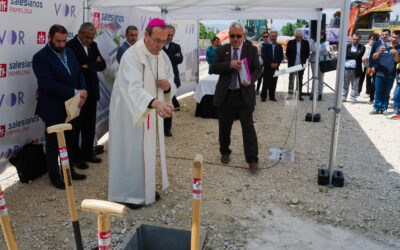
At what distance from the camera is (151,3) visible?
172 inches

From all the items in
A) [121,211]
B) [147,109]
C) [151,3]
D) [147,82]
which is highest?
[151,3]

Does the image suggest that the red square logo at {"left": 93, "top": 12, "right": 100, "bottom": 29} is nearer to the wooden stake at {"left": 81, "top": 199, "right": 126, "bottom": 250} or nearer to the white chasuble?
the white chasuble

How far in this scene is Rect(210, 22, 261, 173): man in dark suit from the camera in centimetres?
444

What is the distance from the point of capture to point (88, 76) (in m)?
4.70

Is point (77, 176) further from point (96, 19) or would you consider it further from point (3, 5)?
point (96, 19)

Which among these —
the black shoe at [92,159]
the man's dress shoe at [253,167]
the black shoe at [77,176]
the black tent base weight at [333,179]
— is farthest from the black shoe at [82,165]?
the black tent base weight at [333,179]

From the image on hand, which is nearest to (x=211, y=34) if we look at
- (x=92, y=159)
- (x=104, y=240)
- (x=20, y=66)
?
(x=92, y=159)

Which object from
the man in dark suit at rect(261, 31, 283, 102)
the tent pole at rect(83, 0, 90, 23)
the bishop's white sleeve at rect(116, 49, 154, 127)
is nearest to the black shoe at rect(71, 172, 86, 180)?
the bishop's white sleeve at rect(116, 49, 154, 127)

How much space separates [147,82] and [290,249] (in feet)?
6.80

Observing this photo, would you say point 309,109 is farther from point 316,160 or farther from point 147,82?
point 147,82

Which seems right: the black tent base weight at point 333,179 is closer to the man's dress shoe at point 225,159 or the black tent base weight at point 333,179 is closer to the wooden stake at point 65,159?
the man's dress shoe at point 225,159

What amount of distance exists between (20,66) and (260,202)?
3169 mm

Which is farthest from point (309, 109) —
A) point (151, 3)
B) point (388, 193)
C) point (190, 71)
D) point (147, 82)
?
point (147, 82)

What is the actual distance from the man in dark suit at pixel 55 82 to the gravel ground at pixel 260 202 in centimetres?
53
